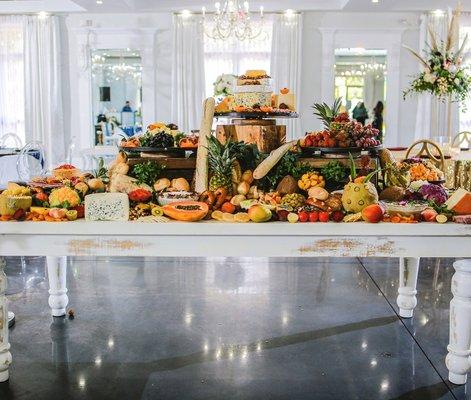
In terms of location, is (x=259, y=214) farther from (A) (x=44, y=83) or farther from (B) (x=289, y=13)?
(A) (x=44, y=83)

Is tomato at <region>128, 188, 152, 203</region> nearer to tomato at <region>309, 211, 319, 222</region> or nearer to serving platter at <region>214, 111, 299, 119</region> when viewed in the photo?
serving platter at <region>214, 111, 299, 119</region>

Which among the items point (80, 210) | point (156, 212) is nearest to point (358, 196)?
point (156, 212)

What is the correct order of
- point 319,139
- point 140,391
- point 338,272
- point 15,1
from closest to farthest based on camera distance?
point 140,391
point 319,139
point 338,272
point 15,1

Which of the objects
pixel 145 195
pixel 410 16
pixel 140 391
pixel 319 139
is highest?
pixel 410 16

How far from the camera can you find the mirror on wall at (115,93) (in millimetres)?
10180

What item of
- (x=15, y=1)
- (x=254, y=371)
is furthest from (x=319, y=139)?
(x=15, y=1)

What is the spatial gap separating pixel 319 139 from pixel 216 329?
4.12ft

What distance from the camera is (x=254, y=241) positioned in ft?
8.59

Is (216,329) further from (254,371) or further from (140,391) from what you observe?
(140,391)

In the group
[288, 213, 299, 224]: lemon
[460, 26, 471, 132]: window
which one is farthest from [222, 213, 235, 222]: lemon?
[460, 26, 471, 132]: window

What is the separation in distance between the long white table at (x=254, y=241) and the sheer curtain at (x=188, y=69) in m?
7.56

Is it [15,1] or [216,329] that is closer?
[216,329]

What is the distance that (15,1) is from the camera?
9891 mm

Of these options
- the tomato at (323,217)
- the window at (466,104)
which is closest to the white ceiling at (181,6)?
the window at (466,104)
